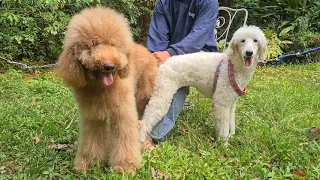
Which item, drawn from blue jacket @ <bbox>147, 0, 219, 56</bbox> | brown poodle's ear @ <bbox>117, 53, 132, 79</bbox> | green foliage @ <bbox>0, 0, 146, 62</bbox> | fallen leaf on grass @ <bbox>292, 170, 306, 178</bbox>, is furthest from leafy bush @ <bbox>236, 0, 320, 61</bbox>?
brown poodle's ear @ <bbox>117, 53, 132, 79</bbox>

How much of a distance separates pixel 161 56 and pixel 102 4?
3.92m

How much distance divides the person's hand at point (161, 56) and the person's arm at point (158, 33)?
7.6 inches

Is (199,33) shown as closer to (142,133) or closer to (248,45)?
(248,45)

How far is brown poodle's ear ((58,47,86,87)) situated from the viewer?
240cm

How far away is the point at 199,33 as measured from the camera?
3.73 metres

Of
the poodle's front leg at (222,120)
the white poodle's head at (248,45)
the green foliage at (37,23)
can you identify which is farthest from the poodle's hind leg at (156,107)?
the green foliage at (37,23)

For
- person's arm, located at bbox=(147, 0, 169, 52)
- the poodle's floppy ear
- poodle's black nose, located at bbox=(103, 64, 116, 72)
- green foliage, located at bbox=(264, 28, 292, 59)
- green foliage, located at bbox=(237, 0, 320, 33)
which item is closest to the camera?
poodle's black nose, located at bbox=(103, 64, 116, 72)

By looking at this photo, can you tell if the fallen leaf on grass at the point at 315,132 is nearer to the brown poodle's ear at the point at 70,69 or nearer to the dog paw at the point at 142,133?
the dog paw at the point at 142,133

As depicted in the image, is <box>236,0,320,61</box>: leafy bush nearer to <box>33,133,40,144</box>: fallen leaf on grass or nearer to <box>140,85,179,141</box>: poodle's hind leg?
<box>140,85,179,141</box>: poodle's hind leg

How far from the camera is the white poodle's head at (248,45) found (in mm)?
3238

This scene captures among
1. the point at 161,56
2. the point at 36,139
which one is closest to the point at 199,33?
the point at 161,56

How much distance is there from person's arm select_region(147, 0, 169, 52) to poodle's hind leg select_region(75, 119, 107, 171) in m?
1.30

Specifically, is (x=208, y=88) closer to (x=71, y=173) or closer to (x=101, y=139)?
(x=101, y=139)

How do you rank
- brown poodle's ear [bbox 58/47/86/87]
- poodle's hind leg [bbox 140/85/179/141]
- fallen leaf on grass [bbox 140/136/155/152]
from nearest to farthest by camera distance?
1. brown poodle's ear [bbox 58/47/86/87]
2. fallen leaf on grass [bbox 140/136/155/152]
3. poodle's hind leg [bbox 140/85/179/141]
